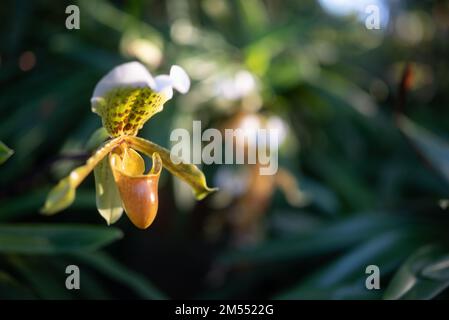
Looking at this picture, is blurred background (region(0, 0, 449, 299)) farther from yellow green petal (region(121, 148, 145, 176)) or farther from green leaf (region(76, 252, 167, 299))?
yellow green petal (region(121, 148, 145, 176))

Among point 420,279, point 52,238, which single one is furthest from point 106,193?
point 420,279

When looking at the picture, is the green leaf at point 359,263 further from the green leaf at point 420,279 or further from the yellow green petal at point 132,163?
the yellow green petal at point 132,163

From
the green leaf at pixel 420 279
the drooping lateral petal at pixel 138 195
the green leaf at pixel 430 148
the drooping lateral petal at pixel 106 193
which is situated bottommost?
the green leaf at pixel 420 279

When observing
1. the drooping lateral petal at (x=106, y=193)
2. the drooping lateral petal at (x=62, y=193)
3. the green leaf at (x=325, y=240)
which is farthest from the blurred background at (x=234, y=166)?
the drooping lateral petal at (x=62, y=193)

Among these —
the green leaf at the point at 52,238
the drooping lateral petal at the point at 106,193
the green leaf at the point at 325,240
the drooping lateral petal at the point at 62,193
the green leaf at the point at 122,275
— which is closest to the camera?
the drooping lateral petal at the point at 62,193
